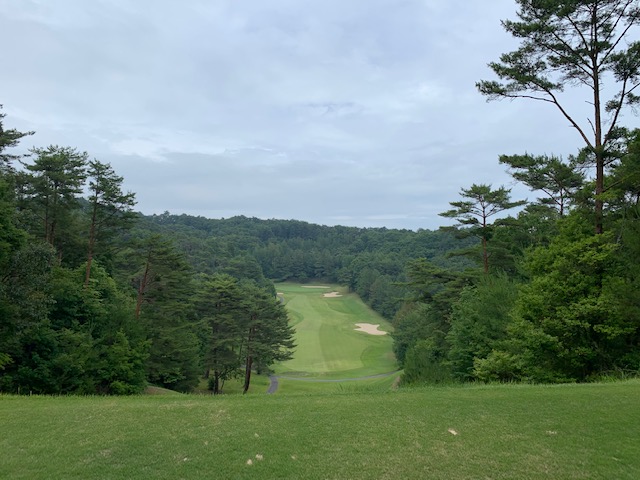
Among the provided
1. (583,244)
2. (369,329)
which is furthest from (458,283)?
(369,329)

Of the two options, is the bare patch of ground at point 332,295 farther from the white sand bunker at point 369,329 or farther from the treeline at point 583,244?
the treeline at point 583,244

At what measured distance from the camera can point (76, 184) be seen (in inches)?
915

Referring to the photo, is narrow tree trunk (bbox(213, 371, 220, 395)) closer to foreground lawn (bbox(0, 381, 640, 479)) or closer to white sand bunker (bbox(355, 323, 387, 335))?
foreground lawn (bbox(0, 381, 640, 479))

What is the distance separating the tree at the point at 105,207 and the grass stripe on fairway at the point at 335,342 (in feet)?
90.1

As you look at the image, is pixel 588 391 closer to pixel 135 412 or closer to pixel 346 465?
pixel 346 465

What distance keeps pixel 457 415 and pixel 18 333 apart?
16.2 metres

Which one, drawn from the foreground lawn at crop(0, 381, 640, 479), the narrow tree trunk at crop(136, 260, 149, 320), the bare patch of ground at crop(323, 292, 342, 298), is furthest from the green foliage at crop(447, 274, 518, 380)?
the bare patch of ground at crop(323, 292, 342, 298)

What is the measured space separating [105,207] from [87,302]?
5988 mm

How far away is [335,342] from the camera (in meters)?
57.6

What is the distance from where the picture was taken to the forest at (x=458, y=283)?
12.3m

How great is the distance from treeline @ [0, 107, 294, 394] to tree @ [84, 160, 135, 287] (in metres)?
0.06

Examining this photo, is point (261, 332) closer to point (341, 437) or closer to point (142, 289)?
point (142, 289)

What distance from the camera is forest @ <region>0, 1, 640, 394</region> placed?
1226 centimetres

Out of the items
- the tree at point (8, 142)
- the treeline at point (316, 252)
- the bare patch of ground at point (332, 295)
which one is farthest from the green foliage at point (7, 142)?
the bare patch of ground at point (332, 295)
